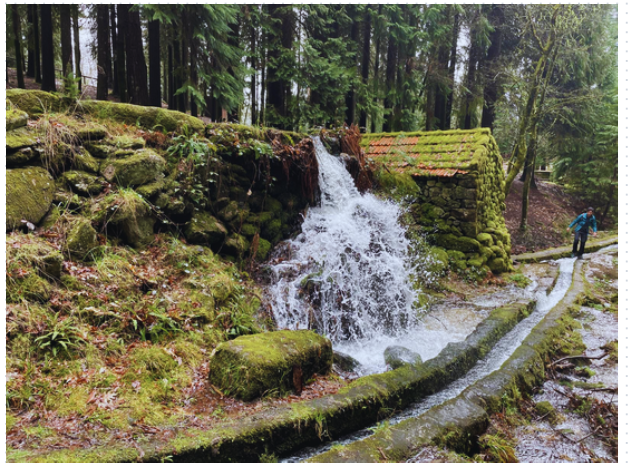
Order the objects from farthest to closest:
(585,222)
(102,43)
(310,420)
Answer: (102,43), (585,222), (310,420)

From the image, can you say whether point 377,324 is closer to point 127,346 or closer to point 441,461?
point 441,461

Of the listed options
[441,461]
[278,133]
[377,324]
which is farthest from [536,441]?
[278,133]

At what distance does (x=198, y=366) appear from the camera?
10.5ft

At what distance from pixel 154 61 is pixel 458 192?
8.91 metres

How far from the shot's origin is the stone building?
7.89 metres

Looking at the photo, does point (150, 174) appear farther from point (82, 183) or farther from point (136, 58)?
point (136, 58)

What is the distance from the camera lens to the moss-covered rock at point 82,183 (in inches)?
157

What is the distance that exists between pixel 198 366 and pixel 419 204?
6.86 meters

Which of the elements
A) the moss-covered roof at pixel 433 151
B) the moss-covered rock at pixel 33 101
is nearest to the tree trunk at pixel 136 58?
the moss-covered rock at pixel 33 101

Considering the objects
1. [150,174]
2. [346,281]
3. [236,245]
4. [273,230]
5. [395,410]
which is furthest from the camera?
[273,230]

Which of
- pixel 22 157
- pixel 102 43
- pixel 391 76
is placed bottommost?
pixel 22 157

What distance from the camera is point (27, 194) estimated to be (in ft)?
11.6

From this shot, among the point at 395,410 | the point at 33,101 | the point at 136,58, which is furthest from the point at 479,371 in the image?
the point at 136,58

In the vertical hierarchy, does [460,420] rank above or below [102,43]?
below
